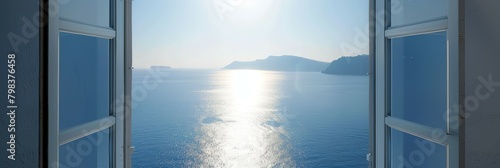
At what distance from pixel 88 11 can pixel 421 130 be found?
3.88ft

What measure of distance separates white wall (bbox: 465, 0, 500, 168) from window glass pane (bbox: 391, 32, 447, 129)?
0.54 feet

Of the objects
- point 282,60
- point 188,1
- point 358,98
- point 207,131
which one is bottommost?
point 207,131

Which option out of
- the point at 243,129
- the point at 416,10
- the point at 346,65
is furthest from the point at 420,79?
the point at 346,65

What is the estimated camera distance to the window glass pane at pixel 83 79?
4.00 ft

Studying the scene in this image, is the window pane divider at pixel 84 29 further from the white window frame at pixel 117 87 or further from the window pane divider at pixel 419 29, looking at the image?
the window pane divider at pixel 419 29

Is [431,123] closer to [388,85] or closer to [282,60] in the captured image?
[388,85]

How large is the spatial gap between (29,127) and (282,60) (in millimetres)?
33109

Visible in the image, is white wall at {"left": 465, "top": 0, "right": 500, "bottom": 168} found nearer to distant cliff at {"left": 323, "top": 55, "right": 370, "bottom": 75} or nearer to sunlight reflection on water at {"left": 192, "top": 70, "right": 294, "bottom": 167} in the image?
sunlight reflection on water at {"left": 192, "top": 70, "right": 294, "bottom": 167}

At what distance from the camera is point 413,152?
4.67 ft

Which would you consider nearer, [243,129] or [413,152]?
[413,152]

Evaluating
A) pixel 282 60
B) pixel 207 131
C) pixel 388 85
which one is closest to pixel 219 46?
pixel 282 60

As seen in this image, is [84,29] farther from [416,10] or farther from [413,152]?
[413,152]

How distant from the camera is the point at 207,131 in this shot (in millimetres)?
31031

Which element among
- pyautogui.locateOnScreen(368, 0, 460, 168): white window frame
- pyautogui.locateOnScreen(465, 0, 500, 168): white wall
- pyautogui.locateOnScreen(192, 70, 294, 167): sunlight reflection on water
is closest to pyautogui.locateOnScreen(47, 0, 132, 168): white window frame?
pyautogui.locateOnScreen(368, 0, 460, 168): white window frame
